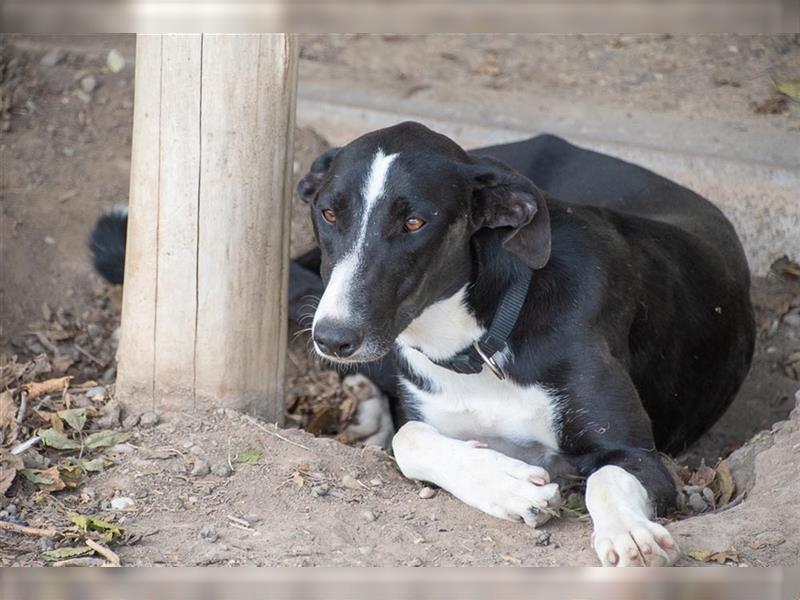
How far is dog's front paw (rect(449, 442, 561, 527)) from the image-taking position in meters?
3.72

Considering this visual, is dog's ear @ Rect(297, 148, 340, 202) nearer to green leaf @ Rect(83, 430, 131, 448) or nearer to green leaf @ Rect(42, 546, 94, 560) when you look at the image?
green leaf @ Rect(83, 430, 131, 448)

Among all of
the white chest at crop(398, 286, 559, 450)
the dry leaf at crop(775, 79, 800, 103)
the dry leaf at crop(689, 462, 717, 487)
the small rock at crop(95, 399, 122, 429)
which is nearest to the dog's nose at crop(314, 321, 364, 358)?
the white chest at crop(398, 286, 559, 450)

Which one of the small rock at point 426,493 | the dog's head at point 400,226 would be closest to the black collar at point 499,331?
the dog's head at point 400,226

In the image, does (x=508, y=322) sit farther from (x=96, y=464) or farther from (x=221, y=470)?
(x=96, y=464)

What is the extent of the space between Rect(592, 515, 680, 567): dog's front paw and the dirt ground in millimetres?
89

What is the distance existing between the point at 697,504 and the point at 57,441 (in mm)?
2216

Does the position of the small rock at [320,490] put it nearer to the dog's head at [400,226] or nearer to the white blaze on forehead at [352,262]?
the dog's head at [400,226]

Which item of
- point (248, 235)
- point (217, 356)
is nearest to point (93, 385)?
point (217, 356)

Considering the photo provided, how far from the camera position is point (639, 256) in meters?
4.48

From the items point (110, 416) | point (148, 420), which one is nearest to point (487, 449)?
point (148, 420)

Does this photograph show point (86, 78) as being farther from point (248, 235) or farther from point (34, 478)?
point (34, 478)

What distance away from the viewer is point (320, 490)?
395 centimetres

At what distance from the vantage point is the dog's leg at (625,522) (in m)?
3.35

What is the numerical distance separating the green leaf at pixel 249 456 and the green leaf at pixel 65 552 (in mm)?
753
